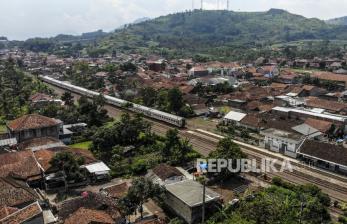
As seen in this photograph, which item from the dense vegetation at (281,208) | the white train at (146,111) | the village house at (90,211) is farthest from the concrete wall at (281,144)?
the village house at (90,211)

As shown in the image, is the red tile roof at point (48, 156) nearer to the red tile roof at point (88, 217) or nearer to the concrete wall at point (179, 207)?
the red tile roof at point (88, 217)

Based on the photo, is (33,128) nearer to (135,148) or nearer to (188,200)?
(135,148)

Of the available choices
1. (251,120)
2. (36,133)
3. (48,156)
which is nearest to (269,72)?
(251,120)

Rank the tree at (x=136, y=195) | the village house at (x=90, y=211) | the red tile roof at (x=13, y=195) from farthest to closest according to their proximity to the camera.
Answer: the tree at (x=136, y=195) → the red tile roof at (x=13, y=195) → the village house at (x=90, y=211)

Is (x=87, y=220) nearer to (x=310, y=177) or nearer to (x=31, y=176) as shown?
(x=31, y=176)

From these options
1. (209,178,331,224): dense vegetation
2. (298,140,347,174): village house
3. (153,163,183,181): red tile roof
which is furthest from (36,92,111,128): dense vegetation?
(298,140,347,174): village house

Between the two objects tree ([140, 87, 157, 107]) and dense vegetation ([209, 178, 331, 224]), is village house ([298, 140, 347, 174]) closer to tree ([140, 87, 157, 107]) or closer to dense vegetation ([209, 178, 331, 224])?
dense vegetation ([209, 178, 331, 224])
